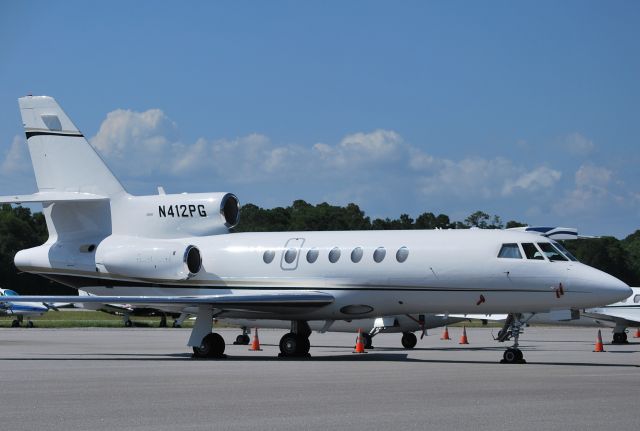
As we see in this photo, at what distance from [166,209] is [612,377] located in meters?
13.5

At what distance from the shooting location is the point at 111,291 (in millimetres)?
28172

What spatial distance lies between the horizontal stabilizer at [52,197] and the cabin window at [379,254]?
7.75 m

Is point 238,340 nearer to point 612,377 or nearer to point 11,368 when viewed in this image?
point 11,368

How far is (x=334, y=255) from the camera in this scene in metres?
26.1

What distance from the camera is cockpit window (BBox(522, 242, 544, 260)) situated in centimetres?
2370

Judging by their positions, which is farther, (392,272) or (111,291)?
(111,291)

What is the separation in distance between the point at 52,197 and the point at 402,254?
9195 millimetres

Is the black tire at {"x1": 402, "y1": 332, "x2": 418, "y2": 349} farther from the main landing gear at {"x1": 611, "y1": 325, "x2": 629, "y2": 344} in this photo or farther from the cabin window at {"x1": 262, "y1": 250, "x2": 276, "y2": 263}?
the main landing gear at {"x1": 611, "y1": 325, "x2": 629, "y2": 344}

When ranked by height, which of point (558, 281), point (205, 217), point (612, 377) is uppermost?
point (205, 217)

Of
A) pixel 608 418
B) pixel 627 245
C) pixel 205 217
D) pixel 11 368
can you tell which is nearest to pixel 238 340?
pixel 205 217

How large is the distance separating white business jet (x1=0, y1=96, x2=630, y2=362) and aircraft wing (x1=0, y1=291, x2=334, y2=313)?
0.12 feet

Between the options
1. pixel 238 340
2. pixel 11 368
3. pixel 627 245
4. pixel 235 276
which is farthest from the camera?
pixel 627 245

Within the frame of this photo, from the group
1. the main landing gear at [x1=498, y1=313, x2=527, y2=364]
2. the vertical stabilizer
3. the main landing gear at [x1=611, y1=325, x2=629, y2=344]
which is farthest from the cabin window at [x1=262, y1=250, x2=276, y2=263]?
the main landing gear at [x1=611, y1=325, x2=629, y2=344]

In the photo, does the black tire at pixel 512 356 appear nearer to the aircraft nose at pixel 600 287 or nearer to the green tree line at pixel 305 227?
the aircraft nose at pixel 600 287
